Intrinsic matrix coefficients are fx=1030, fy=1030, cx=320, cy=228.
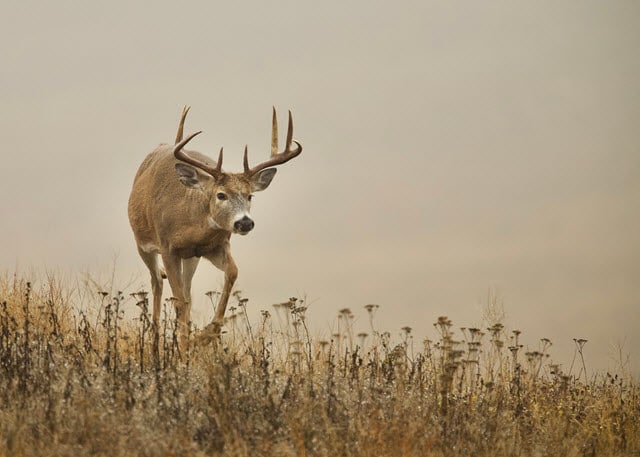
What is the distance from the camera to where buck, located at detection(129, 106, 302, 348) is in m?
12.4

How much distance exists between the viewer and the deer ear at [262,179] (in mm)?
12758

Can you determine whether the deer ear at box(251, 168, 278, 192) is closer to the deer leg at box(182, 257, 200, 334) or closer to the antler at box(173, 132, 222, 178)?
the antler at box(173, 132, 222, 178)

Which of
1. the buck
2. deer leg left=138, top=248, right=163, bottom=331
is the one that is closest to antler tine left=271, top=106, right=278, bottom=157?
the buck

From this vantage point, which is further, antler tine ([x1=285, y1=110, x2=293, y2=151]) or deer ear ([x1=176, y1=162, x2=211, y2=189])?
antler tine ([x1=285, y1=110, x2=293, y2=151])

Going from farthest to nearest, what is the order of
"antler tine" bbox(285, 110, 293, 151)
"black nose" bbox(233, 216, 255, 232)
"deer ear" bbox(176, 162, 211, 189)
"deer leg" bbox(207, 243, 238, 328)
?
"antler tine" bbox(285, 110, 293, 151) < "deer ear" bbox(176, 162, 211, 189) < "deer leg" bbox(207, 243, 238, 328) < "black nose" bbox(233, 216, 255, 232)

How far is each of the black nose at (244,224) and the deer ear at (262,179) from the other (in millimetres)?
906

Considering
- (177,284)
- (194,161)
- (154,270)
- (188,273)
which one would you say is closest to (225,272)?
(177,284)

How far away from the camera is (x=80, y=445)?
7.29 m

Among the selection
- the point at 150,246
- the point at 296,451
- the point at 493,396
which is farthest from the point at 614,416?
the point at 150,246

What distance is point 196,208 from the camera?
12766 mm

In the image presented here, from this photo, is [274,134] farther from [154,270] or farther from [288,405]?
[288,405]

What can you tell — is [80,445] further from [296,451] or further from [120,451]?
[296,451]

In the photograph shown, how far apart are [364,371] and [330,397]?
2.17m

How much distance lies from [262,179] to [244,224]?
43.5 inches
